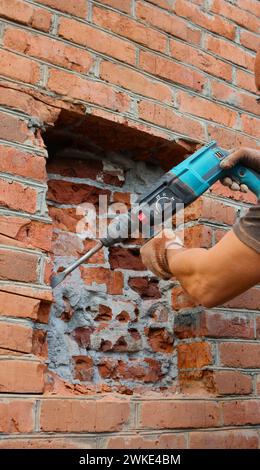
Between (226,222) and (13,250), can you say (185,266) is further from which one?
(226,222)

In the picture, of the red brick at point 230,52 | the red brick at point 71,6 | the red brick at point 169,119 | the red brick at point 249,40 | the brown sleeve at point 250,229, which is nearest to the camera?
the brown sleeve at point 250,229

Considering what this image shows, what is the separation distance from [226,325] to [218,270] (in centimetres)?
52

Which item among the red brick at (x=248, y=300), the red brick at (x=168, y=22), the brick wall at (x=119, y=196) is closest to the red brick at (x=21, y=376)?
the brick wall at (x=119, y=196)

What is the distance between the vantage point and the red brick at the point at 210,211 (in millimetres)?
1743

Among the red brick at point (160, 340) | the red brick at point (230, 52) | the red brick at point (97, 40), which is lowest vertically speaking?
the red brick at point (160, 340)

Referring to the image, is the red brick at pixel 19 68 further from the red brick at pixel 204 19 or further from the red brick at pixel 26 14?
the red brick at pixel 204 19

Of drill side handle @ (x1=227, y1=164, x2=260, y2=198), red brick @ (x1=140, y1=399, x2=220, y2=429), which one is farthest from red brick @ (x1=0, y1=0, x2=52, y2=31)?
red brick @ (x1=140, y1=399, x2=220, y2=429)

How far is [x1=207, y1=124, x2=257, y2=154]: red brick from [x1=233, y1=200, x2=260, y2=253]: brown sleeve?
2.17 feet

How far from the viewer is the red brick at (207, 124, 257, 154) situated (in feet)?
6.05

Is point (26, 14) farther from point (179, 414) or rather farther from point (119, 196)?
point (179, 414)

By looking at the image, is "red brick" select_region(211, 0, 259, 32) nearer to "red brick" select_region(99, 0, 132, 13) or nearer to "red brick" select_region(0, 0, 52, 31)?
"red brick" select_region(99, 0, 132, 13)

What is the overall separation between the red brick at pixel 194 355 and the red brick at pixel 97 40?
90 centimetres

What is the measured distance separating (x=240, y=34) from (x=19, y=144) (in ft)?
3.50
